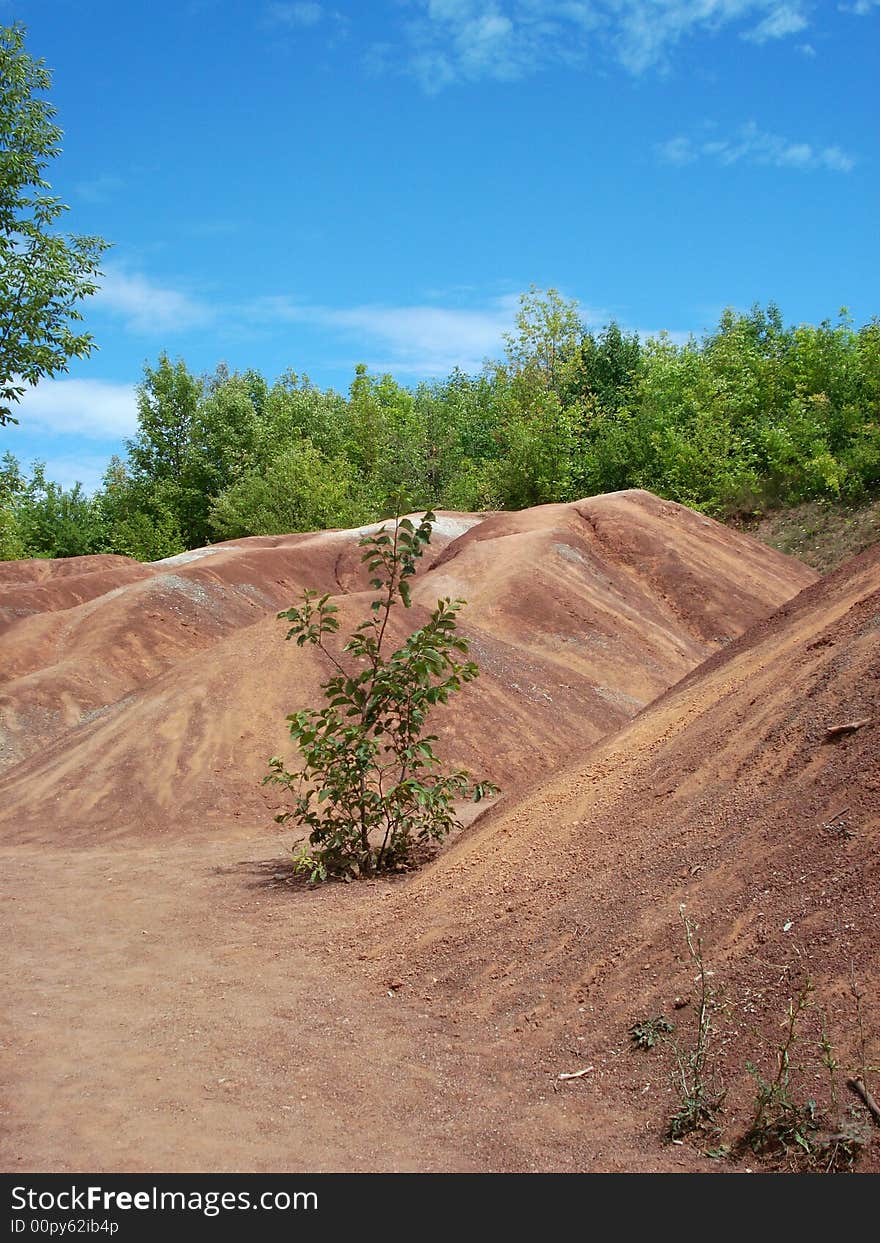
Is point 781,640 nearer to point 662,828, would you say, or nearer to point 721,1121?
point 662,828

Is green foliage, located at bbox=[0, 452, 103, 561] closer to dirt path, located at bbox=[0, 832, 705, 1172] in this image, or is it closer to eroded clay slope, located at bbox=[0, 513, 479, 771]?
eroded clay slope, located at bbox=[0, 513, 479, 771]

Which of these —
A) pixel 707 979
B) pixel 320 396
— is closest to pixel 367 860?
pixel 707 979

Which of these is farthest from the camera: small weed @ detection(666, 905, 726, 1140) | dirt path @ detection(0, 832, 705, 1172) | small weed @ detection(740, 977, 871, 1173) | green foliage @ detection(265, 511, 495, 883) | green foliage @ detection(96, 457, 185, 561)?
green foliage @ detection(96, 457, 185, 561)

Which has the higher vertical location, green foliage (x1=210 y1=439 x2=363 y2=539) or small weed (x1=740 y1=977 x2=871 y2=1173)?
green foliage (x1=210 y1=439 x2=363 y2=539)

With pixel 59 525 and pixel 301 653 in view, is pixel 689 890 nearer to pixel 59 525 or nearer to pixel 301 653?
pixel 301 653

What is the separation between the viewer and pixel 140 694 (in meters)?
19.1

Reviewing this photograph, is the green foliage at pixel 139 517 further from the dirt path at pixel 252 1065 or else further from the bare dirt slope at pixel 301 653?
the dirt path at pixel 252 1065

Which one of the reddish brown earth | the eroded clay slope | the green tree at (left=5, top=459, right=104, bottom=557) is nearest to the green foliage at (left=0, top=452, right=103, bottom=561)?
the green tree at (left=5, top=459, right=104, bottom=557)

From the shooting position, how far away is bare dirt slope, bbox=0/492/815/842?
16.4 metres

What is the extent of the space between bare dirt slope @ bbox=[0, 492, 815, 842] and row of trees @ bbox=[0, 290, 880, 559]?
7.18 metres

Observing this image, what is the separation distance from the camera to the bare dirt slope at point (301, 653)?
16391 mm

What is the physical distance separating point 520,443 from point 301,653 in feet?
94.7

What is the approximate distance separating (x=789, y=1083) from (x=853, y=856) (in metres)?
1.46

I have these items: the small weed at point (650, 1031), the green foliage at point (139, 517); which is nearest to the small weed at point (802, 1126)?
the small weed at point (650, 1031)
